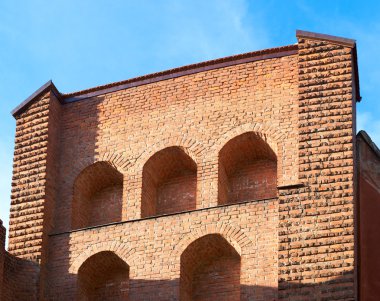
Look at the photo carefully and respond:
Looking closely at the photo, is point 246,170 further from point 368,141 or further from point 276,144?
point 368,141

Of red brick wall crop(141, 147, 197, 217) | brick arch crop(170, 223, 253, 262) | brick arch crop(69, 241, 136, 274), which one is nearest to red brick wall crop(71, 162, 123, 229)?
red brick wall crop(141, 147, 197, 217)

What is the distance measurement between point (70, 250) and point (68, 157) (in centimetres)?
171

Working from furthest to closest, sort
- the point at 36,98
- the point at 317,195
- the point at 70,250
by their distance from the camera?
1. the point at 36,98
2. the point at 70,250
3. the point at 317,195

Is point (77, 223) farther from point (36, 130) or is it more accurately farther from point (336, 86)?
point (336, 86)

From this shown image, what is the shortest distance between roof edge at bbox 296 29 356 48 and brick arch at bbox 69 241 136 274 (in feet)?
13.3

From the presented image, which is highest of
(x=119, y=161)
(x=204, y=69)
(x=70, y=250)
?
(x=204, y=69)

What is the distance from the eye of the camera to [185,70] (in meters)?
21.9

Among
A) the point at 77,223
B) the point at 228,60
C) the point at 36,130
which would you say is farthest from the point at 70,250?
the point at 228,60

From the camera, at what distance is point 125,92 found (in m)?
22.2

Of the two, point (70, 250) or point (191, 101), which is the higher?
point (191, 101)

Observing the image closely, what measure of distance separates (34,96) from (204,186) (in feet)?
11.3

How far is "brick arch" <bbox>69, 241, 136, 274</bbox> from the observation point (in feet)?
67.8

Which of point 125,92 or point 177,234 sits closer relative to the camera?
point 177,234

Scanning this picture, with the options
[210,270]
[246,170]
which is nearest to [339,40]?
[246,170]
